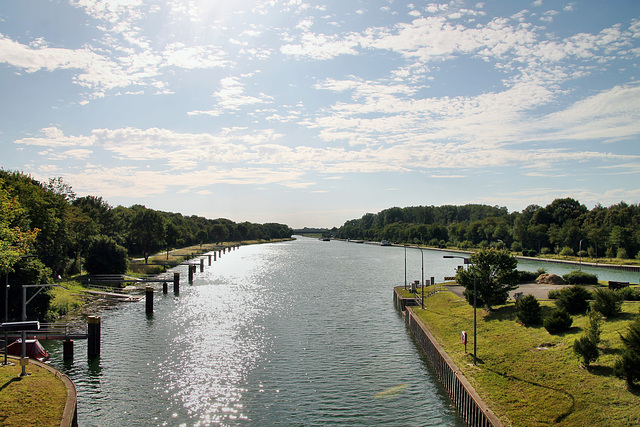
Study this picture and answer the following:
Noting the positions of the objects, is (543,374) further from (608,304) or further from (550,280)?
(550,280)

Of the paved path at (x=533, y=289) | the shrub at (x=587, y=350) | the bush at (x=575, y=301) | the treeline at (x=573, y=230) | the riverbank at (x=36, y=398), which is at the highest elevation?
the treeline at (x=573, y=230)

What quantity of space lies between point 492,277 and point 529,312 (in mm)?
7823

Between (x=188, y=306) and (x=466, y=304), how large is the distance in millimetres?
37184

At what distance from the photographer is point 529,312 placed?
118 feet

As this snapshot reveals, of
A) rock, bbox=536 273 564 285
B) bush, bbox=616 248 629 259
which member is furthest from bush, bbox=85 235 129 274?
bush, bbox=616 248 629 259

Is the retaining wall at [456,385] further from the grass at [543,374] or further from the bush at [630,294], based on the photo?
the bush at [630,294]

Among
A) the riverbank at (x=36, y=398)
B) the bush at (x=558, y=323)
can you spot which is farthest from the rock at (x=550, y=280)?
the riverbank at (x=36, y=398)

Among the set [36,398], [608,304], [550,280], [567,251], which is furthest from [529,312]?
[567,251]

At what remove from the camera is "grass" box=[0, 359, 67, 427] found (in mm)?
20156

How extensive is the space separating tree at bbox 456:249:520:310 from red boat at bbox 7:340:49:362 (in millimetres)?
37601

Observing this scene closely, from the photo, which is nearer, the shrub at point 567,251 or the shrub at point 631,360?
the shrub at point 631,360

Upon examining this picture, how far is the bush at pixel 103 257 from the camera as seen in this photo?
83.3m

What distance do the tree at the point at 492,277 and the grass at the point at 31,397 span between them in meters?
34.5

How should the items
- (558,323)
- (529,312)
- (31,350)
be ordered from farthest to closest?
1. (529,312)
2. (31,350)
3. (558,323)
